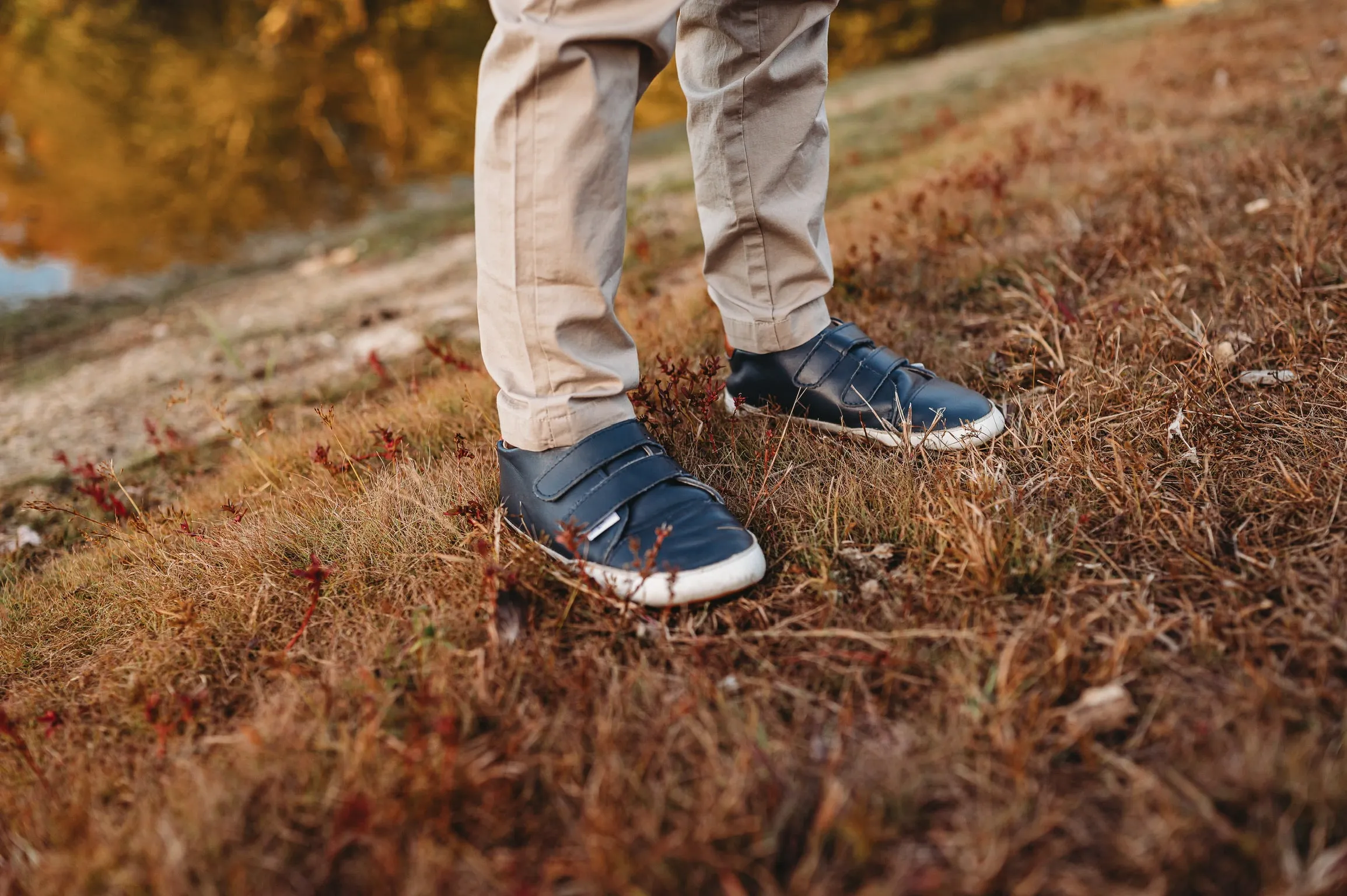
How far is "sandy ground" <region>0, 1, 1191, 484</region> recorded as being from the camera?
3.19 meters

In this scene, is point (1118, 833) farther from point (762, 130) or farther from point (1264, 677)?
point (762, 130)

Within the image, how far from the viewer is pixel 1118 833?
3.43 feet

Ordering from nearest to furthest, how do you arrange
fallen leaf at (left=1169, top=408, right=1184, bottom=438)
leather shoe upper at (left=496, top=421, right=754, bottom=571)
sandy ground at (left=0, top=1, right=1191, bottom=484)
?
leather shoe upper at (left=496, top=421, right=754, bottom=571), fallen leaf at (left=1169, top=408, right=1184, bottom=438), sandy ground at (left=0, top=1, right=1191, bottom=484)

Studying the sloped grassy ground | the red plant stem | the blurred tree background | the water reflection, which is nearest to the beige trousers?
the sloped grassy ground

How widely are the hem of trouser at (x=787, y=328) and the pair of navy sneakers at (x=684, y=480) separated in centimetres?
2

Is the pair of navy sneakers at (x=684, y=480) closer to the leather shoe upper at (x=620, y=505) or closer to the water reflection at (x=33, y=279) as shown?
the leather shoe upper at (x=620, y=505)

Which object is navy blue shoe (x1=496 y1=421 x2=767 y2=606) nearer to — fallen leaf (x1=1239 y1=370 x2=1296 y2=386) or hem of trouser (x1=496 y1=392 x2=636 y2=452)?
hem of trouser (x1=496 y1=392 x2=636 y2=452)

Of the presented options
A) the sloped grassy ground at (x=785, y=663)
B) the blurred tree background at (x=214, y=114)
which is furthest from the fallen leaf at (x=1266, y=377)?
the blurred tree background at (x=214, y=114)

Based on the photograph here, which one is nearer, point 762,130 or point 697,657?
point 697,657

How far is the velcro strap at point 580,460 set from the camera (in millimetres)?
1655

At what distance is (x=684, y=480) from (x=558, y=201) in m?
0.62

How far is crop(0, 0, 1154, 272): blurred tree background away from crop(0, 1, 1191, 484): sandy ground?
1.93 meters

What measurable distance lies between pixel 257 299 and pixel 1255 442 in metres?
5.02

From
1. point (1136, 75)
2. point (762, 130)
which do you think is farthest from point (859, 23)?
point (762, 130)
